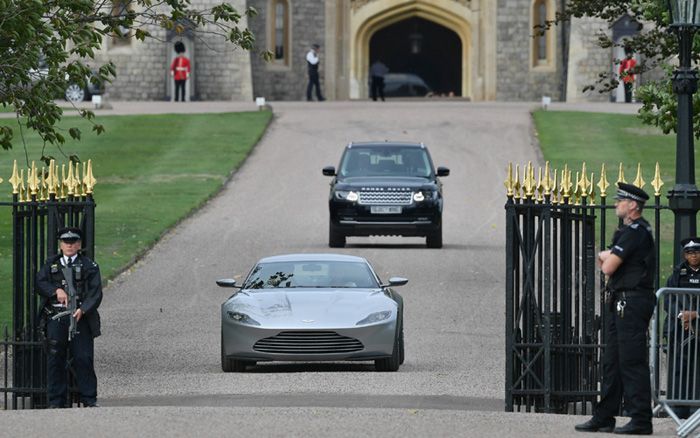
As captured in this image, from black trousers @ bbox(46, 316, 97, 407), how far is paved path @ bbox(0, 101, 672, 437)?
700mm

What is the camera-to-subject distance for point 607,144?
44.3 meters

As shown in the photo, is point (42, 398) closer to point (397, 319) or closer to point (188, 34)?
point (397, 319)

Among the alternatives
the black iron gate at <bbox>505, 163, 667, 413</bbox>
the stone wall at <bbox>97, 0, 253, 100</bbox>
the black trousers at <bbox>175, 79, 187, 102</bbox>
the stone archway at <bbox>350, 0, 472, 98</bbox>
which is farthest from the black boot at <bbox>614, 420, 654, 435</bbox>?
the stone archway at <bbox>350, 0, 472, 98</bbox>

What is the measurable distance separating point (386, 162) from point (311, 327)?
48.3 feet

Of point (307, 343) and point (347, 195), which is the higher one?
point (347, 195)

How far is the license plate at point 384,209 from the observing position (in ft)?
94.2

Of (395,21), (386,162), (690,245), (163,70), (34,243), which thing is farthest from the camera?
(395,21)

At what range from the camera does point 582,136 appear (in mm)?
45719

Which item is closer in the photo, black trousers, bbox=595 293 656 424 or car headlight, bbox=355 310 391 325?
black trousers, bbox=595 293 656 424

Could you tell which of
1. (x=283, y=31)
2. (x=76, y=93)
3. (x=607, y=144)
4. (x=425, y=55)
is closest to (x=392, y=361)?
(x=607, y=144)

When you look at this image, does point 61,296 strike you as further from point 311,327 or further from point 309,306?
point 309,306

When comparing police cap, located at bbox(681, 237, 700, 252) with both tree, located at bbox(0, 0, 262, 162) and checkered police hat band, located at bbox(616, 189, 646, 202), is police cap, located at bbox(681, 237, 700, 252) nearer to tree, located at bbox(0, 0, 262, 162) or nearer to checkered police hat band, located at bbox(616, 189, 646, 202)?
checkered police hat band, located at bbox(616, 189, 646, 202)

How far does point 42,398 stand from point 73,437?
10.9 feet

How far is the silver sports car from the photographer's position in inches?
631
